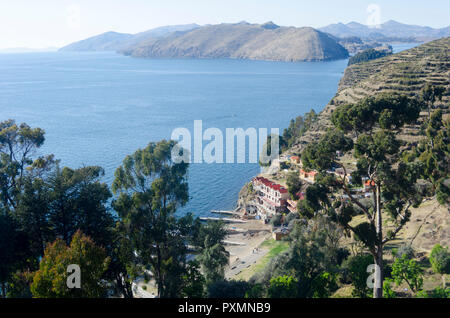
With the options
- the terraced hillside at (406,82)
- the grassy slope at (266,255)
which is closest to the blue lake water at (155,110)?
the grassy slope at (266,255)

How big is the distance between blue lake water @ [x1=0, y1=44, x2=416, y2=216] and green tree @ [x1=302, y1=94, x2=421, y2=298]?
23968 millimetres

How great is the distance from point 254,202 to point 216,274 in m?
19.3

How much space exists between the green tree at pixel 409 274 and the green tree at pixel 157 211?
23.5 feet

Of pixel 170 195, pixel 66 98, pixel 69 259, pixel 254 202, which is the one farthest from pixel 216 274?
pixel 66 98

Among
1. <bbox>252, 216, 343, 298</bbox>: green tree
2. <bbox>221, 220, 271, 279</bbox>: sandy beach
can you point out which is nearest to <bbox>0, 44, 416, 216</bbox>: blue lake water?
<bbox>221, 220, 271, 279</bbox>: sandy beach

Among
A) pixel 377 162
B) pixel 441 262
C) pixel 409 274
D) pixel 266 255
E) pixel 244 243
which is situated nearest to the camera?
pixel 377 162

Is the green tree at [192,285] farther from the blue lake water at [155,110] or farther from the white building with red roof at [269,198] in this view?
the blue lake water at [155,110]

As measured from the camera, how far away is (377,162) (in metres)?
11.5

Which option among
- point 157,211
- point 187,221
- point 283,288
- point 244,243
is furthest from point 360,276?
point 244,243

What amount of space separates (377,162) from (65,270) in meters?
8.88

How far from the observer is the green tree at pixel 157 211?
13.4m

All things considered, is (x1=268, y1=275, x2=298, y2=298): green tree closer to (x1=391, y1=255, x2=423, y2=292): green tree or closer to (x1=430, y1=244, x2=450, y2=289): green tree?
(x1=391, y1=255, x2=423, y2=292): green tree

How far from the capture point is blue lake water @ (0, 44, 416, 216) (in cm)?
4459

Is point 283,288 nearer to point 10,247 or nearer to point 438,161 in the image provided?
point 10,247
